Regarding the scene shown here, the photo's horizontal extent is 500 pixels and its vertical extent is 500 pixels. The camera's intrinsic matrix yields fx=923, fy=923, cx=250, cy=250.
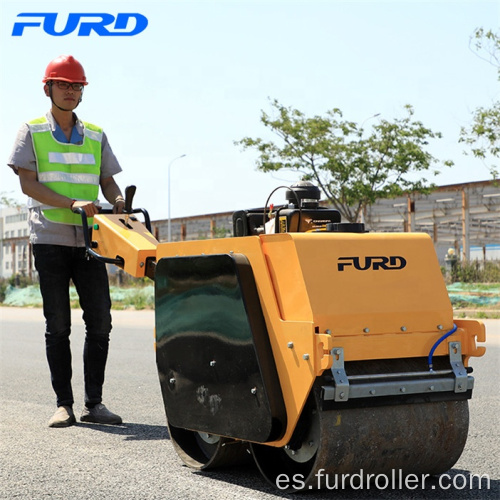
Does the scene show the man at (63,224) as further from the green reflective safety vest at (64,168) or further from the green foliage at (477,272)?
the green foliage at (477,272)

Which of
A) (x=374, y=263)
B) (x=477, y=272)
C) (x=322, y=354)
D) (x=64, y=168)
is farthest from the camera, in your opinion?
(x=477, y=272)

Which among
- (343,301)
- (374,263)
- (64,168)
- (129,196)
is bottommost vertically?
(343,301)

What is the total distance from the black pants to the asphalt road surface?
34 cm

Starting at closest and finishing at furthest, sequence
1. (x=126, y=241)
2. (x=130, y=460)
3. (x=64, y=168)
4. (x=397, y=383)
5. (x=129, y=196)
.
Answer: (x=397, y=383) < (x=130, y=460) < (x=126, y=241) < (x=129, y=196) < (x=64, y=168)

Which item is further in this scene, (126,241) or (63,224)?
(63,224)

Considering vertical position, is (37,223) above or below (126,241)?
above

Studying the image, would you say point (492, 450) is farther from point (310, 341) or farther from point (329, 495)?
point (310, 341)

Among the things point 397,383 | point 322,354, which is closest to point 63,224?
point 322,354

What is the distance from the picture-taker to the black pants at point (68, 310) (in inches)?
247

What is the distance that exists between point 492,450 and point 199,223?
42.4 m

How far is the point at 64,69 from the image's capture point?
6.23 m

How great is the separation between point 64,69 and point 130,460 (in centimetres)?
273

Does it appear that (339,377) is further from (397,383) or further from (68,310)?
(68,310)

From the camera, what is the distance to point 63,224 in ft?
20.6
